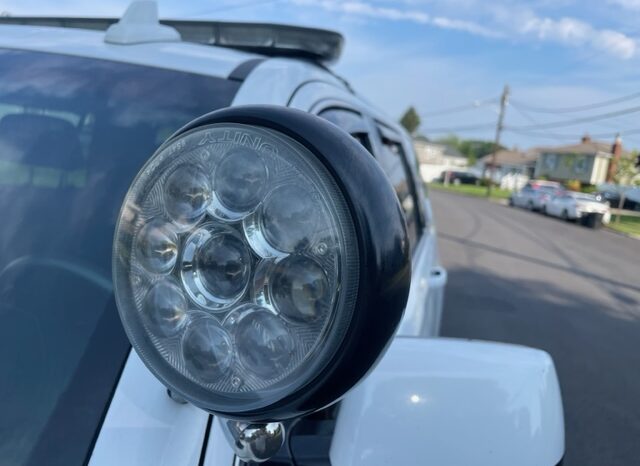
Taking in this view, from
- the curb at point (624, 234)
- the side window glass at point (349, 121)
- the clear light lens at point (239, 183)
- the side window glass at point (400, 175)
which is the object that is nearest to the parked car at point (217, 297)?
the clear light lens at point (239, 183)

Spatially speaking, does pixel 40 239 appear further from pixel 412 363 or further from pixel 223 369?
pixel 412 363

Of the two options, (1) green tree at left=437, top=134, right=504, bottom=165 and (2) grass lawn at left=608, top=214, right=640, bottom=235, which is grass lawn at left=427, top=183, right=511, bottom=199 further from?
(1) green tree at left=437, top=134, right=504, bottom=165

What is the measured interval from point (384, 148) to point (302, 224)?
1.91 meters

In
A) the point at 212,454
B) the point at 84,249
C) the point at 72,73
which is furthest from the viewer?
the point at 72,73

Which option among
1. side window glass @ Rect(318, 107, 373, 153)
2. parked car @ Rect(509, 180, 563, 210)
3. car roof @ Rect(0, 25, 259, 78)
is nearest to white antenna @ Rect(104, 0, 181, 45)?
car roof @ Rect(0, 25, 259, 78)

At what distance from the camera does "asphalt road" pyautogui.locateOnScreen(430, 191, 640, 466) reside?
149 inches

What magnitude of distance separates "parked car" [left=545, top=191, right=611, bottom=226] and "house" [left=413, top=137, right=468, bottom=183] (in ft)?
112

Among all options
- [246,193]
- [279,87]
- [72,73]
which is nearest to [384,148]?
[279,87]

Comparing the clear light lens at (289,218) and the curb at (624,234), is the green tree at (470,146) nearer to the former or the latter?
the curb at (624,234)

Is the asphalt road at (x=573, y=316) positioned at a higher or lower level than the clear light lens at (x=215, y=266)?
lower

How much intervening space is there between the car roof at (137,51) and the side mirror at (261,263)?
2.49ft

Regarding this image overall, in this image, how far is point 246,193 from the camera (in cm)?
87

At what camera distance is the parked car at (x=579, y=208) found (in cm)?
2055

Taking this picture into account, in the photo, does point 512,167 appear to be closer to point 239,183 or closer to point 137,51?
point 137,51
